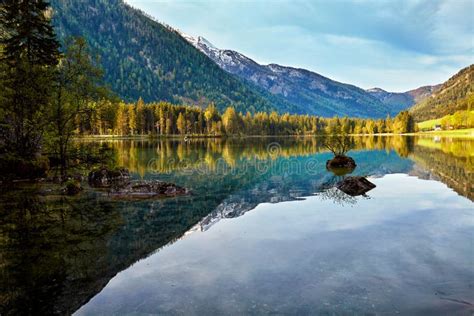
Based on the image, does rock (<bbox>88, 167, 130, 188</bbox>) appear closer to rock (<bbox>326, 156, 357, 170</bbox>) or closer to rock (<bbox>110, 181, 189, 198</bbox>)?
rock (<bbox>110, 181, 189, 198</bbox>)

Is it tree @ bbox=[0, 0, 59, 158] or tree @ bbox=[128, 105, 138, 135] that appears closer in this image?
tree @ bbox=[0, 0, 59, 158]

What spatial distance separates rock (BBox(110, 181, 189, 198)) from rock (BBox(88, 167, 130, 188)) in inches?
131

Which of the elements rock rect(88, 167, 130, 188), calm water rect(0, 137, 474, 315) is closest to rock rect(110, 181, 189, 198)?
calm water rect(0, 137, 474, 315)

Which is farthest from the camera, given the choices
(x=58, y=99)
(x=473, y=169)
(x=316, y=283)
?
(x=473, y=169)

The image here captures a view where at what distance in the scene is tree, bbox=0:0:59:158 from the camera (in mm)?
35938

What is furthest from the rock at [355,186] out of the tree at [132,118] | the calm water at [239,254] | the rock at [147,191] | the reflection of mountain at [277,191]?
the tree at [132,118]

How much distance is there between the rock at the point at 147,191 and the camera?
2819 centimetres

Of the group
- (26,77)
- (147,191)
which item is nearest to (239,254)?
(147,191)

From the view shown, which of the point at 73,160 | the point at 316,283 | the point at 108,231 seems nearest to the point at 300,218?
the point at 316,283

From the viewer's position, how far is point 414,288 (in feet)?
36.4

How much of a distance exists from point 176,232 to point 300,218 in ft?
24.7

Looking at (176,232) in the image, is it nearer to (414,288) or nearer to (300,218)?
(300,218)

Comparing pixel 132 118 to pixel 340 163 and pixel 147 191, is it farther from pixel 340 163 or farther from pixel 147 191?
pixel 147 191

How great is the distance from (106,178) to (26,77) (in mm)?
13388
